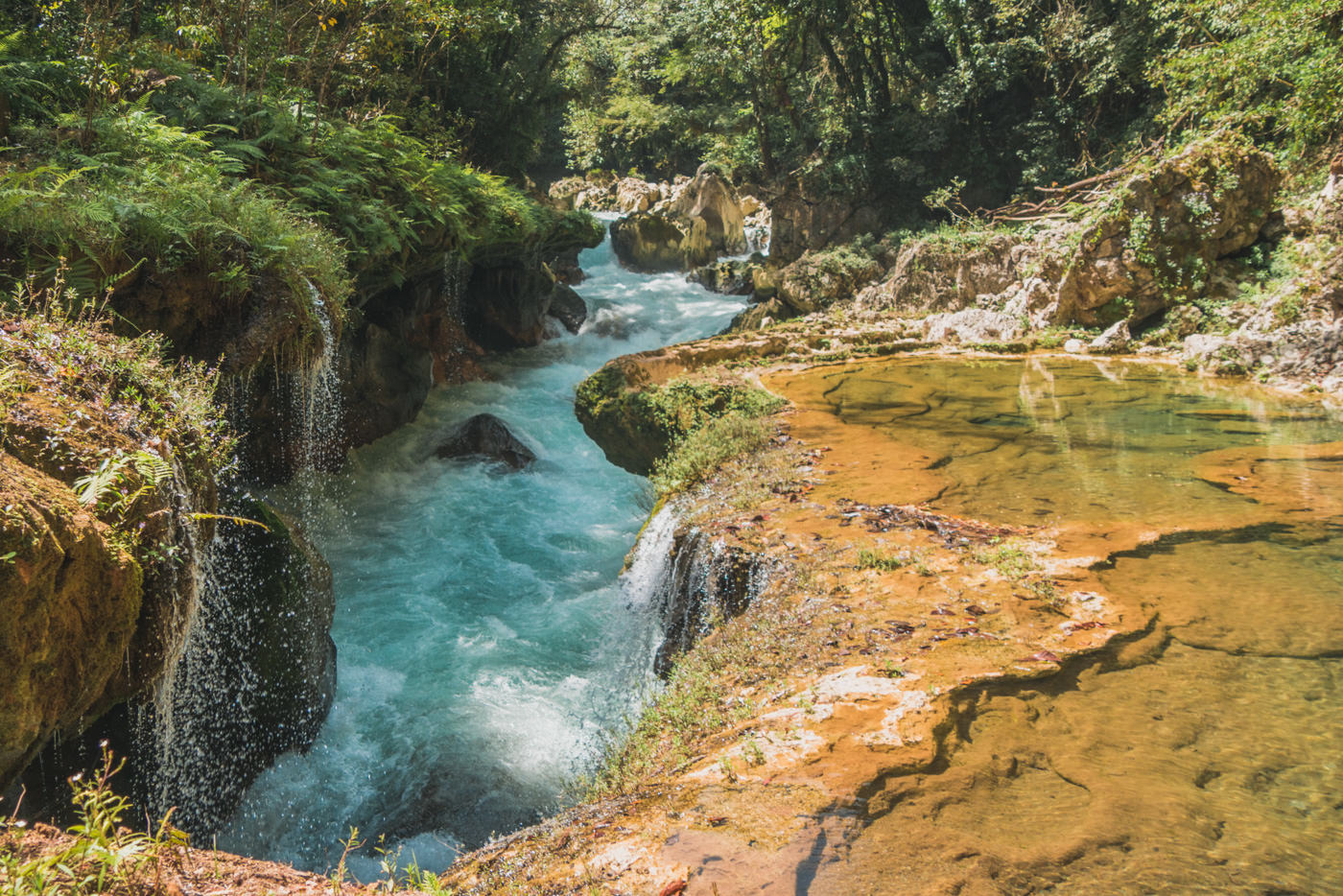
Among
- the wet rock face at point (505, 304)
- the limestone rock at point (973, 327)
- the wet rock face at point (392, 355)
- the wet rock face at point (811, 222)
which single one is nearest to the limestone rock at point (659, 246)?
the wet rock face at point (811, 222)

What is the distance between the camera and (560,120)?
124 feet

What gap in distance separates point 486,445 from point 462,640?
495 centimetres

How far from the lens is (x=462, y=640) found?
7.62m

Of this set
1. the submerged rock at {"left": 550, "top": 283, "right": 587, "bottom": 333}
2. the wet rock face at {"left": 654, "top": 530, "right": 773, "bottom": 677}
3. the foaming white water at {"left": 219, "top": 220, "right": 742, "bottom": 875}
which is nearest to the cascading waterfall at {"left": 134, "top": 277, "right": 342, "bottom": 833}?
the foaming white water at {"left": 219, "top": 220, "right": 742, "bottom": 875}

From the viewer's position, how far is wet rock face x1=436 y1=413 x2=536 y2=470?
11.9 metres

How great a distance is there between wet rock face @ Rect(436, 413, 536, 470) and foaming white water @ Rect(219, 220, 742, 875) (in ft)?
0.69

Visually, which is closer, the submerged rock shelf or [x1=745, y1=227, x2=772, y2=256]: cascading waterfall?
the submerged rock shelf

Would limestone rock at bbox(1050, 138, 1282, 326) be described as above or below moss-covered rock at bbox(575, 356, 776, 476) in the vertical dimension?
above

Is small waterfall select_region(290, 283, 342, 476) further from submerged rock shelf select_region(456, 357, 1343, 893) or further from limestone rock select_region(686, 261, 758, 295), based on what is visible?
limestone rock select_region(686, 261, 758, 295)

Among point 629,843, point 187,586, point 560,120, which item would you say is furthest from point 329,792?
point 560,120

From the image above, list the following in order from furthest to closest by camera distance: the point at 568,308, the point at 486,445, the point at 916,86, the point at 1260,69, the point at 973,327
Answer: the point at 916,86, the point at 568,308, the point at 973,327, the point at 1260,69, the point at 486,445

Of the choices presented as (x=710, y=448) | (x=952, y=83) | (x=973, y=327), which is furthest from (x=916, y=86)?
(x=710, y=448)

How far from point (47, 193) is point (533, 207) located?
10.4 m

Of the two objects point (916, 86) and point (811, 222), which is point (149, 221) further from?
point (916, 86)
